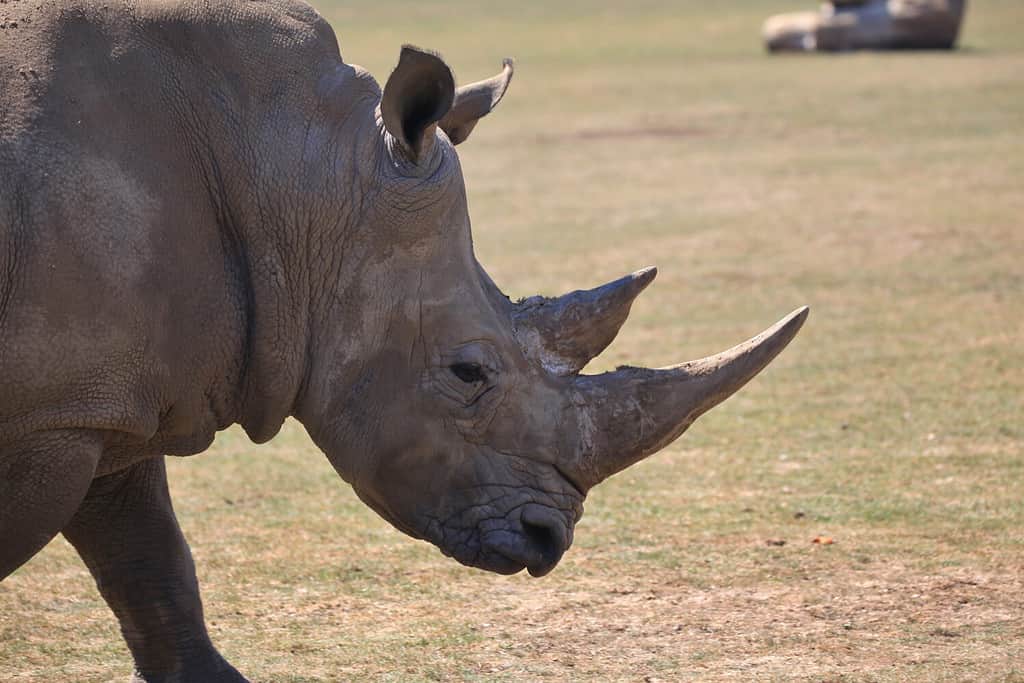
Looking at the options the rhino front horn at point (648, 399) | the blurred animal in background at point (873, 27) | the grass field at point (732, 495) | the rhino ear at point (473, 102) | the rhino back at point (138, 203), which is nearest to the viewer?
the rhino back at point (138, 203)

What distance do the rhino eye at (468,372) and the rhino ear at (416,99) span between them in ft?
1.69

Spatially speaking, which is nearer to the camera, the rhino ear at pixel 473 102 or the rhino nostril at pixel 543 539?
the rhino nostril at pixel 543 539

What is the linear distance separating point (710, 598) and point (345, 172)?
7.31 ft

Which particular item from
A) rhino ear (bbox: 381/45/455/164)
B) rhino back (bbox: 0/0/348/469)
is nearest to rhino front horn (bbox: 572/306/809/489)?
rhino ear (bbox: 381/45/455/164)

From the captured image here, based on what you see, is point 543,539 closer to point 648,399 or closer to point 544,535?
point 544,535

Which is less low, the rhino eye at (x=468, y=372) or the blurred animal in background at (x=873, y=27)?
the blurred animal in background at (x=873, y=27)

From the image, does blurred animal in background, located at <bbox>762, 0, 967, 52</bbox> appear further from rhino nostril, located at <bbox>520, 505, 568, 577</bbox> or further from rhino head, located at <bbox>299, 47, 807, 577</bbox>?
rhino nostril, located at <bbox>520, 505, 568, 577</bbox>

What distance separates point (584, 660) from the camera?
524cm

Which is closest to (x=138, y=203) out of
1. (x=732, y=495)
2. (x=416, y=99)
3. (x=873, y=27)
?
(x=416, y=99)

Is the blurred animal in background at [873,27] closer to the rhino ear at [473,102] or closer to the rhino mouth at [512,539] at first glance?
the rhino ear at [473,102]

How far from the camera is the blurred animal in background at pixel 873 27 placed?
25.1 meters

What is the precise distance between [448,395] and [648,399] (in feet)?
1.68

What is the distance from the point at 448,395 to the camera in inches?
172

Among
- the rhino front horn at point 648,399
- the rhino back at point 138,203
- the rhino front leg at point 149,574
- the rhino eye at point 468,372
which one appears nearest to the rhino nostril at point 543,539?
the rhino front horn at point 648,399
